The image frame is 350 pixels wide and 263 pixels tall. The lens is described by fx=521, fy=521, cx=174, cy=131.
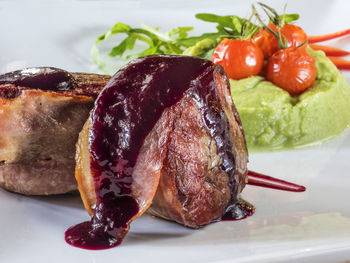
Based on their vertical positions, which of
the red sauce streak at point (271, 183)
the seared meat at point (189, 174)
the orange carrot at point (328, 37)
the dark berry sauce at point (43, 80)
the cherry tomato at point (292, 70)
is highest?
the dark berry sauce at point (43, 80)

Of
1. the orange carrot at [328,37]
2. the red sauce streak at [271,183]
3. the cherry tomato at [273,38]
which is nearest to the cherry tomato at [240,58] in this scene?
the cherry tomato at [273,38]

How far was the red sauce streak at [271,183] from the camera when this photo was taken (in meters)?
3.05

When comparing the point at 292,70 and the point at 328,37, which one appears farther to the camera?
the point at 328,37

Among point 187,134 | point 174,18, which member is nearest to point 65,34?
point 174,18

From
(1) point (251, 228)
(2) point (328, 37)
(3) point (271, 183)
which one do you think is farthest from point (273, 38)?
(1) point (251, 228)

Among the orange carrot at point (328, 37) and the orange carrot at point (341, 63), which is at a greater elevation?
the orange carrot at point (328, 37)

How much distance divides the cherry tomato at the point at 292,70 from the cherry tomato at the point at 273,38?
26cm

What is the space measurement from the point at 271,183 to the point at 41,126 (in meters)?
1.42

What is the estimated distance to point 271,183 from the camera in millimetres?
3135

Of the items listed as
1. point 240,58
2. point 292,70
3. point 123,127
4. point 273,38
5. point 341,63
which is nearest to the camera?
point 123,127

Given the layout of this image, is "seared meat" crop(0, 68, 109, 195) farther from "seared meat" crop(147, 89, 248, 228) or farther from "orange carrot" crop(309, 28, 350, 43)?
"orange carrot" crop(309, 28, 350, 43)

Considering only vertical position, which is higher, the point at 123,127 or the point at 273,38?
the point at 123,127

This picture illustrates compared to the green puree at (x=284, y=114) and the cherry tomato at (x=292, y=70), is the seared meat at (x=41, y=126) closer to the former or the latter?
the green puree at (x=284, y=114)

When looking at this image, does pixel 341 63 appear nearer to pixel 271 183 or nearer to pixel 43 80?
pixel 271 183
